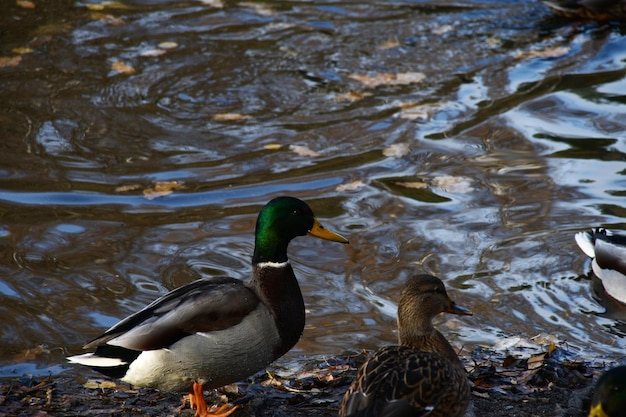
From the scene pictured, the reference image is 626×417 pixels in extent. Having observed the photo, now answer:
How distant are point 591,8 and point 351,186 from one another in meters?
5.85

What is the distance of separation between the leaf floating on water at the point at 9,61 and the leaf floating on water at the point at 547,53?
20.2 ft

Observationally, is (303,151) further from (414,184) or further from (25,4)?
(25,4)

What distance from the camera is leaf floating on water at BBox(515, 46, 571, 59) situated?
1170 cm

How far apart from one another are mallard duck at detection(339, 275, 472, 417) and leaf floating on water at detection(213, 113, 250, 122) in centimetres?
546

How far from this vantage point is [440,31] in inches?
487

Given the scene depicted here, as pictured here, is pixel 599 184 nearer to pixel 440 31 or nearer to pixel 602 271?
pixel 602 271

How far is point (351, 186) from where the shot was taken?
28.8ft

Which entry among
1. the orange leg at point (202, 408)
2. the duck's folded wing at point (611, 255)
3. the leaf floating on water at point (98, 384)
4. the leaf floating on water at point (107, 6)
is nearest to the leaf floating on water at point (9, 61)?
the leaf floating on water at point (107, 6)

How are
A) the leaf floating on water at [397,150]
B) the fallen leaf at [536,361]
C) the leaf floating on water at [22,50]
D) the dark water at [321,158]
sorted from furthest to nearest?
the leaf floating on water at [22,50], the leaf floating on water at [397,150], the dark water at [321,158], the fallen leaf at [536,361]

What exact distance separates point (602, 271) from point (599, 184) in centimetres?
162

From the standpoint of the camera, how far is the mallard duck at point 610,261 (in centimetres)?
708

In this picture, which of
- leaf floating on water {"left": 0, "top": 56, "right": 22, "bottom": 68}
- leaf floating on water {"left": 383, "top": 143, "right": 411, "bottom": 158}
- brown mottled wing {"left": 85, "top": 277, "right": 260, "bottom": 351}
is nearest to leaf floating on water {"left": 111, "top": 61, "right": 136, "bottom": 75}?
leaf floating on water {"left": 0, "top": 56, "right": 22, "bottom": 68}

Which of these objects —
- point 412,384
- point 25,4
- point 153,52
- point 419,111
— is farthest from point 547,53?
point 412,384

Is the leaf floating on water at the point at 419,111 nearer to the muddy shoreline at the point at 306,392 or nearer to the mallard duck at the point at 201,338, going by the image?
the muddy shoreline at the point at 306,392
